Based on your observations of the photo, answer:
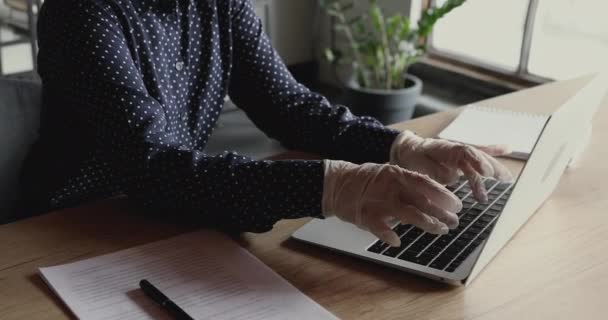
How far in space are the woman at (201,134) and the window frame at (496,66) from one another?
192cm

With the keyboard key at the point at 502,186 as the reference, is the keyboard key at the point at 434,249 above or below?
below

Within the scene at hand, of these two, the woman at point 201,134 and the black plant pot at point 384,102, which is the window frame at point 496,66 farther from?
the woman at point 201,134

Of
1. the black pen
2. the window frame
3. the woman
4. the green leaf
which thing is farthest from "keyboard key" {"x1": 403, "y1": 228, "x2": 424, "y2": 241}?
the window frame

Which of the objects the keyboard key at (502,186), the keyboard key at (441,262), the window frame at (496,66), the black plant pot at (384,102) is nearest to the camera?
the keyboard key at (441,262)

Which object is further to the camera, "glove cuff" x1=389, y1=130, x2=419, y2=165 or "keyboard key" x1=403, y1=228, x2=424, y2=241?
"glove cuff" x1=389, y1=130, x2=419, y2=165

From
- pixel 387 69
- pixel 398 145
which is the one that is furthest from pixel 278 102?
pixel 387 69

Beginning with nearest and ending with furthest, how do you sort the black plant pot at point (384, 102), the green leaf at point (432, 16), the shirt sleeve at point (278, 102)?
the shirt sleeve at point (278, 102) < the green leaf at point (432, 16) < the black plant pot at point (384, 102)

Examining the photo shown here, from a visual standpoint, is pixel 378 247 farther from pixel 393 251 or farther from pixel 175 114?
pixel 175 114

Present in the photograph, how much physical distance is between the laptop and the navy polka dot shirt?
0.08 metres

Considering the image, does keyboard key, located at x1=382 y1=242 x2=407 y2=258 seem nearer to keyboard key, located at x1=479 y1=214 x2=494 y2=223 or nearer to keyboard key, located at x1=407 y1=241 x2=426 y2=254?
keyboard key, located at x1=407 y1=241 x2=426 y2=254

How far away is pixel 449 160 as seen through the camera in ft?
3.67

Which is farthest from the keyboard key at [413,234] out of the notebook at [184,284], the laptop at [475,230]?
the notebook at [184,284]

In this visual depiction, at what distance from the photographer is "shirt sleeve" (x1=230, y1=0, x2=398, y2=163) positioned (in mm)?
1325

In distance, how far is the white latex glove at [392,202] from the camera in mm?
891
